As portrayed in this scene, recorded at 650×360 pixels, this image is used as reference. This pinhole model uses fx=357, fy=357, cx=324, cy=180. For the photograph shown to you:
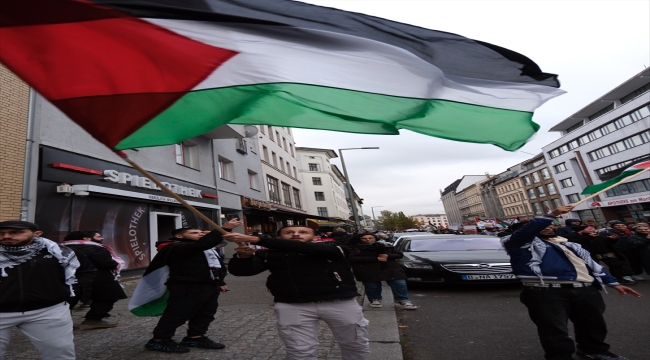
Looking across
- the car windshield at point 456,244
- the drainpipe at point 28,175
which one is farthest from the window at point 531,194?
the drainpipe at point 28,175

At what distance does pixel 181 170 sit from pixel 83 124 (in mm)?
13993

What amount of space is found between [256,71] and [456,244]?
798cm

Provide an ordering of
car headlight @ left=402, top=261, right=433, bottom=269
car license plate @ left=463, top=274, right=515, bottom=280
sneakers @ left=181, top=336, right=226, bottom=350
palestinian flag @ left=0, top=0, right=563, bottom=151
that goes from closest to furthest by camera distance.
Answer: palestinian flag @ left=0, top=0, right=563, bottom=151 → sneakers @ left=181, top=336, right=226, bottom=350 → car license plate @ left=463, top=274, right=515, bottom=280 → car headlight @ left=402, top=261, right=433, bottom=269

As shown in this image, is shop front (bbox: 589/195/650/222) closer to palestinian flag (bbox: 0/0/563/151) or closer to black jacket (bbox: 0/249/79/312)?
palestinian flag (bbox: 0/0/563/151)

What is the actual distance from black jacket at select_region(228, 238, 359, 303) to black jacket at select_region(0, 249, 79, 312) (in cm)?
149

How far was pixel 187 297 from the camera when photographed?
422 cm

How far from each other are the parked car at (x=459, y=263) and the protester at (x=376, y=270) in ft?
5.27

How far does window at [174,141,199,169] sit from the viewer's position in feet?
54.5

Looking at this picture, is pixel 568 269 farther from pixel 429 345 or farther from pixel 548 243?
pixel 429 345

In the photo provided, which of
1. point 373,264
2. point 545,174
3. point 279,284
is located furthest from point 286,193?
point 545,174

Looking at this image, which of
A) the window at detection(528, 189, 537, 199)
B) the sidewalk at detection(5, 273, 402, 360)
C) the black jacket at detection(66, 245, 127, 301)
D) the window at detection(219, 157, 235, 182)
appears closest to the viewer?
the sidewalk at detection(5, 273, 402, 360)

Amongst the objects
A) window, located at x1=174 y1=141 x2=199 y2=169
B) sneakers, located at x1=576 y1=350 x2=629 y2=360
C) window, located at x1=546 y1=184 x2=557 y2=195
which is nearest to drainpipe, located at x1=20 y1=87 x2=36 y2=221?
window, located at x1=174 y1=141 x2=199 y2=169

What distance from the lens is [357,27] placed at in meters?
3.32

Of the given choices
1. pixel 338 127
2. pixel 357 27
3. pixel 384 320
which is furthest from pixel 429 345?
pixel 357 27
